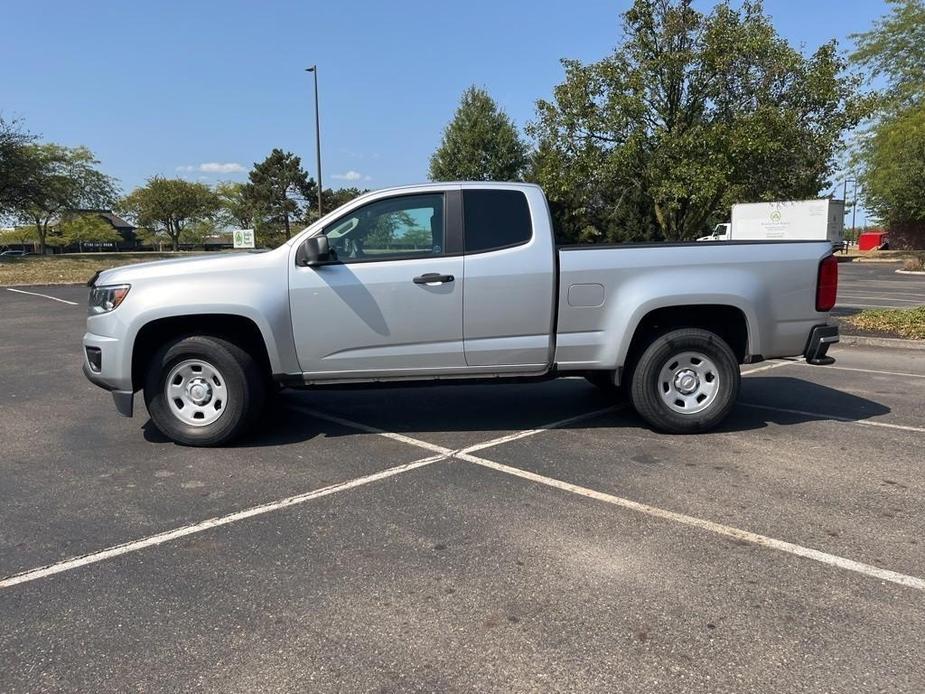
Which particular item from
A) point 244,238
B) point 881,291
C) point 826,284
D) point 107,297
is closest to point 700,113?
point 826,284

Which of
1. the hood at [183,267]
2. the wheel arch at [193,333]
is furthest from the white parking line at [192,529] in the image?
the hood at [183,267]

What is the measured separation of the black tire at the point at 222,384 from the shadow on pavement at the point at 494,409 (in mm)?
253

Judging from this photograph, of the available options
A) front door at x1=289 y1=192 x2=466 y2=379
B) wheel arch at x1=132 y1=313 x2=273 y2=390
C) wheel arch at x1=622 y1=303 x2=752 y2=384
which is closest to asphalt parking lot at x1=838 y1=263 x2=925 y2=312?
wheel arch at x1=622 y1=303 x2=752 y2=384

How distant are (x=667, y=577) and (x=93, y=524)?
3.16 metres

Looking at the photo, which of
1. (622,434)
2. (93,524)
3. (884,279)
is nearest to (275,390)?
(93,524)

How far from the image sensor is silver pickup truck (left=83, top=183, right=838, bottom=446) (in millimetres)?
5223

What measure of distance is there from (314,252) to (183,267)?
3.46ft

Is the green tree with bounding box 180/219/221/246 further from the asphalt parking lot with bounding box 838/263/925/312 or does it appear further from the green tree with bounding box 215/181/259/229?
the asphalt parking lot with bounding box 838/263/925/312

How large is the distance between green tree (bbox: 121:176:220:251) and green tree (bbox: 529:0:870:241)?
2298 inches

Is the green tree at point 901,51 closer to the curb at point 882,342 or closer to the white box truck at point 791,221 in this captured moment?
the white box truck at point 791,221

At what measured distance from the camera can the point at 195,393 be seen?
5359mm

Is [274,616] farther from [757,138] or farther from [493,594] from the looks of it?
[757,138]

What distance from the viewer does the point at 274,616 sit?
2986 millimetres

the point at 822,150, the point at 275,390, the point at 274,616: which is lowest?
the point at 274,616
